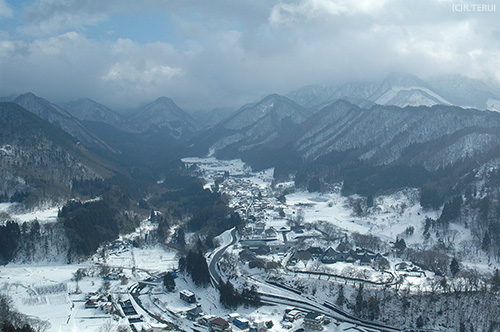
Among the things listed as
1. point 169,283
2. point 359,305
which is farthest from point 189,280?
point 359,305

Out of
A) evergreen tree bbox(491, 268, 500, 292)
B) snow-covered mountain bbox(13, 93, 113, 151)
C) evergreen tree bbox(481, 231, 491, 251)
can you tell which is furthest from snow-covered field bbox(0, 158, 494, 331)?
snow-covered mountain bbox(13, 93, 113, 151)

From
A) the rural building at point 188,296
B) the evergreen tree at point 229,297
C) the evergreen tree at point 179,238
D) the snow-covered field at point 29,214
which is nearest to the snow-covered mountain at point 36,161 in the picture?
the snow-covered field at point 29,214

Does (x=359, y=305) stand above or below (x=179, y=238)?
below

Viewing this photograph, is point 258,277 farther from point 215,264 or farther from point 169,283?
point 169,283

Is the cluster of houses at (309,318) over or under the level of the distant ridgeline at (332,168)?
under

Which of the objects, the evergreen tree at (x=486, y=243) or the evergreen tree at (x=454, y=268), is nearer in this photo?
the evergreen tree at (x=454, y=268)

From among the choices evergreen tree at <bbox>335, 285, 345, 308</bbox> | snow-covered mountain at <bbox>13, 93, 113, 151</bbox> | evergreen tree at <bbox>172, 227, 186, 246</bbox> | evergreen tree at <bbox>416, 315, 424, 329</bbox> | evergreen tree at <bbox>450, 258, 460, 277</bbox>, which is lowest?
evergreen tree at <bbox>416, 315, 424, 329</bbox>

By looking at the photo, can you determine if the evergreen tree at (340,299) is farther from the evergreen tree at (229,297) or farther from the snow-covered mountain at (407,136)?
the snow-covered mountain at (407,136)

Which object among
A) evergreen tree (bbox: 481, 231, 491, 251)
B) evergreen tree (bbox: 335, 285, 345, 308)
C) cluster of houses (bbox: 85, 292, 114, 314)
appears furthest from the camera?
evergreen tree (bbox: 481, 231, 491, 251)

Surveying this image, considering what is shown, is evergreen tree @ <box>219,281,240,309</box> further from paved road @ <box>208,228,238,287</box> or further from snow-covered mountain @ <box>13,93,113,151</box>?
snow-covered mountain @ <box>13,93,113,151</box>
